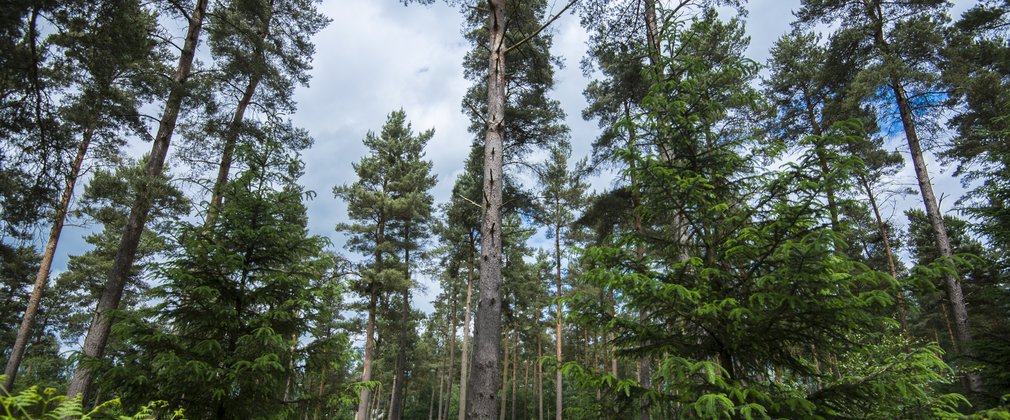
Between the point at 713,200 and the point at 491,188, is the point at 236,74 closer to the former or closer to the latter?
the point at 491,188

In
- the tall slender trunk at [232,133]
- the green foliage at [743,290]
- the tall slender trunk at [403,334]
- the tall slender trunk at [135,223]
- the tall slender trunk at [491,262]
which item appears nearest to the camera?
the green foliage at [743,290]

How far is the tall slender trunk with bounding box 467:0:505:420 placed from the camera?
5258mm

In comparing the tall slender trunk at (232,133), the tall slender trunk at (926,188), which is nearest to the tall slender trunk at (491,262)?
the tall slender trunk at (232,133)

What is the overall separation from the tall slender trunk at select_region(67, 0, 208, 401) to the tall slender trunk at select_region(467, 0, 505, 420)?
546 cm

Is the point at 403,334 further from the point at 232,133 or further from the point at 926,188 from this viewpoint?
the point at 926,188

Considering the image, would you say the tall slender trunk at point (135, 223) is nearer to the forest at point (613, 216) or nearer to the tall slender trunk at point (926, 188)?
the forest at point (613, 216)

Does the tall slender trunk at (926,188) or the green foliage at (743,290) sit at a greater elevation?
the tall slender trunk at (926,188)

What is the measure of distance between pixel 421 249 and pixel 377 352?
922 cm

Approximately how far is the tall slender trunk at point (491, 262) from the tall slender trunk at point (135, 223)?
17.9 ft

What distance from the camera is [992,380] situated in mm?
6281

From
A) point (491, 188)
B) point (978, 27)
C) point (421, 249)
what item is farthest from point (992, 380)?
point (421, 249)

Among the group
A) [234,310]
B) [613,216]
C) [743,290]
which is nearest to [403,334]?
[613,216]

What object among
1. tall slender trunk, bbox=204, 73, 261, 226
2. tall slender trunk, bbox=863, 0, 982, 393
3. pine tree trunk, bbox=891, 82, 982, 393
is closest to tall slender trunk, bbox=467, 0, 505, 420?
tall slender trunk, bbox=204, 73, 261, 226

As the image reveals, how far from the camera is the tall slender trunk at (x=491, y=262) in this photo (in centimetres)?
526
